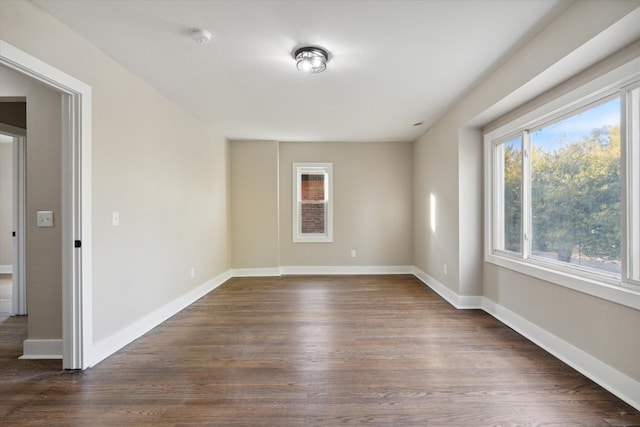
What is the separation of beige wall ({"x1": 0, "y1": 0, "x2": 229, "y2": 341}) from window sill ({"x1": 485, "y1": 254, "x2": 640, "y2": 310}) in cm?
376

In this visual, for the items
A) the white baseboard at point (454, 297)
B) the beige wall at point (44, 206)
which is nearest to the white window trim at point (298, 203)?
the white baseboard at point (454, 297)

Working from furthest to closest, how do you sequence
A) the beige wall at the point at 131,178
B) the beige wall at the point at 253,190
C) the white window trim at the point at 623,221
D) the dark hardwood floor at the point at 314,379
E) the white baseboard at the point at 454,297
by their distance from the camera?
the beige wall at the point at 253,190 → the white baseboard at the point at 454,297 → the beige wall at the point at 131,178 → the white window trim at the point at 623,221 → the dark hardwood floor at the point at 314,379

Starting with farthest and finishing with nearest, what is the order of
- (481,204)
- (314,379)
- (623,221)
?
(481,204), (314,379), (623,221)

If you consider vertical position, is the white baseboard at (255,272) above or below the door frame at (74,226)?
below

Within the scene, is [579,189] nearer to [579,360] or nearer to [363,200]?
[579,360]

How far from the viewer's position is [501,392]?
1952 mm

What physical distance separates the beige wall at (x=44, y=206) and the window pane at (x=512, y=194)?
4.29 metres

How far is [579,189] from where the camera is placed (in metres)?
2.36

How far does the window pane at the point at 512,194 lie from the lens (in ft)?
10.2

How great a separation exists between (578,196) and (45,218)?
4.35m

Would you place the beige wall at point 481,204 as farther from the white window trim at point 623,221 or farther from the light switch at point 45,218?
the light switch at point 45,218

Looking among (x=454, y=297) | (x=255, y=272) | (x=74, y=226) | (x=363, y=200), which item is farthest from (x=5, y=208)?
(x=454, y=297)

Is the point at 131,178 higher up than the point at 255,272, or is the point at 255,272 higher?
the point at 131,178

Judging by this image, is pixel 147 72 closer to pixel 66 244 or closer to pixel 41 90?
pixel 41 90
